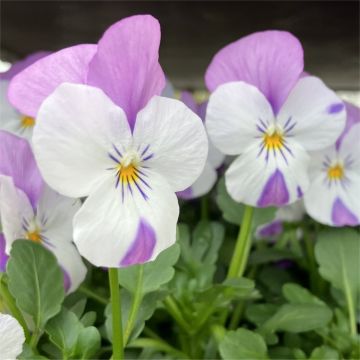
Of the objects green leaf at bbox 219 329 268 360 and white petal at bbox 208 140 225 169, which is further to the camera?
white petal at bbox 208 140 225 169

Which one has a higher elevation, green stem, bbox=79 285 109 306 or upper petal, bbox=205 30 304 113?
upper petal, bbox=205 30 304 113

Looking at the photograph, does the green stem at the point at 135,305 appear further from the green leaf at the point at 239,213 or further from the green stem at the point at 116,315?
the green leaf at the point at 239,213

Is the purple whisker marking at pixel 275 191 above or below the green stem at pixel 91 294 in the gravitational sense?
above

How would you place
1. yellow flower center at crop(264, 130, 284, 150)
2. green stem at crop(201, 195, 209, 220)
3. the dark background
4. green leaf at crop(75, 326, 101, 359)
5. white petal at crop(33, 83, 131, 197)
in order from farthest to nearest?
1. the dark background
2. green stem at crop(201, 195, 209, 220)
3. yellow flower center at crop(264, 130, 284, 150)
4. green leaf at crop(75, 326, 101, 359)
5. white petal at crop(33, 83, 131, 197)

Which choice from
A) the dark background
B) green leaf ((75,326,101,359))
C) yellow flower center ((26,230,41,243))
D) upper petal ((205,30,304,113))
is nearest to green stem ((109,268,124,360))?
green leaf ((75,326,101,359))

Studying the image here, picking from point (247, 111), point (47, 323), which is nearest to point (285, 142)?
point (247, 111)

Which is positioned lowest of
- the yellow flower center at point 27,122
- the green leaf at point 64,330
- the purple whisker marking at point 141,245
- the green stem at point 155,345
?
the green stem at point 155,345

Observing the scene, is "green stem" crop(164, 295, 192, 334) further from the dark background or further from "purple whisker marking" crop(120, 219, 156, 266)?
the dark background

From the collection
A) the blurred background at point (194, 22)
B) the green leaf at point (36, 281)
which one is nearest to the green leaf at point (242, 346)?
the green leaf at point (36, 281)
